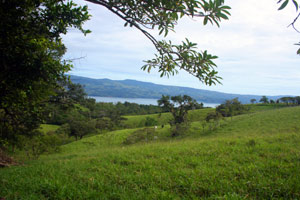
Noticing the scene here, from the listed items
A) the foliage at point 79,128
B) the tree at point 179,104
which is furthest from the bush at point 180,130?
the foliage at point 79,128

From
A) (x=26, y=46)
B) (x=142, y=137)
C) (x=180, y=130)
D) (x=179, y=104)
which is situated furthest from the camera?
(x=179, y=104)

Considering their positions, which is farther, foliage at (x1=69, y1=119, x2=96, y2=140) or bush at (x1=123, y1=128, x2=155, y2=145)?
foliage at (x1=69, y1=119, x2=96, y2=140)

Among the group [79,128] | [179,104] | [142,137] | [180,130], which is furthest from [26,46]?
[79,128]

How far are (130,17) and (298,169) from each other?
5059 millimetres

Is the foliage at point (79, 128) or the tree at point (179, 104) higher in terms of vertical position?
the tree at point (179, 104)

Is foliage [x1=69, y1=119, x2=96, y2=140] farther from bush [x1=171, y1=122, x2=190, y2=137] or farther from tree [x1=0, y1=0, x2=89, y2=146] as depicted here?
tree [x1=0, y1=0, x2=89, y2=146]

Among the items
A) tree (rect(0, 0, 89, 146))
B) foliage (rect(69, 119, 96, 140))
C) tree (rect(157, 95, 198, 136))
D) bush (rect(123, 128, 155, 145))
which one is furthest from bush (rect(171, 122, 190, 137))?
tree (rect(0, 0, 89, 146))

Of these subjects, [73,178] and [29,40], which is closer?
[29,40]

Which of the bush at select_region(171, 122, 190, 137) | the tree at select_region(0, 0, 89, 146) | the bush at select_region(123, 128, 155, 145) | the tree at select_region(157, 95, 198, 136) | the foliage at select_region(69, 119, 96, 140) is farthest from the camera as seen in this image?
the foliage at select_region(69, 119, 96, 140)

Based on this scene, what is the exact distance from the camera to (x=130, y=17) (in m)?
2.93

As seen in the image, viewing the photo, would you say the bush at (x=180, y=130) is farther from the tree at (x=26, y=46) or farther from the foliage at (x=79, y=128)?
the tree at (x=26, y=46)

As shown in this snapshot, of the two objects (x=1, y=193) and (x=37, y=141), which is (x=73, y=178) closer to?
(x=1, y=193)

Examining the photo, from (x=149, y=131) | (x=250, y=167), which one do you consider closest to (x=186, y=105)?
(x=149, y=131)

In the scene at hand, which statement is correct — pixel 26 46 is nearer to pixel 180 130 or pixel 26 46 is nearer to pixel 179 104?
pixel 180 130
